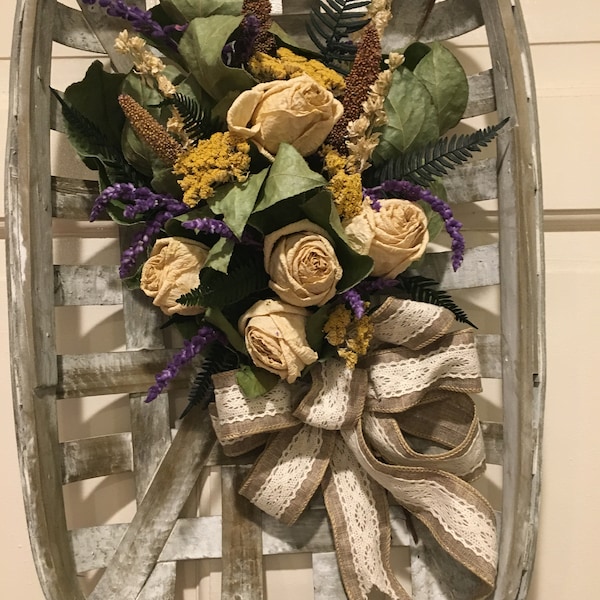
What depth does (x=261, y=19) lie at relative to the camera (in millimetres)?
605

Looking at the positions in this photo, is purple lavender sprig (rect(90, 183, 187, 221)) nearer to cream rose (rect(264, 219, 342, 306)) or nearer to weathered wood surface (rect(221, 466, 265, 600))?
cream rose (rect(264, 219, 342, 306))

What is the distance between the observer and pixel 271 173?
538mm

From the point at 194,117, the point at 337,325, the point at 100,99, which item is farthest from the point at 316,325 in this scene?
the point at 100,99

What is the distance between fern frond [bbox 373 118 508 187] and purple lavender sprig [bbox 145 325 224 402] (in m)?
0.25

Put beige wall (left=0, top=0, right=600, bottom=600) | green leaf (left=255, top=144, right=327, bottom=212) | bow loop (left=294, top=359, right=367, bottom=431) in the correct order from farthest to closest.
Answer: beige wall (left=0, top=0, right=600, bottom=600), bow loop (left=294, top=359, right=367, bottom=431), green leaf (left=255, top=144, right=327, bottom=212)

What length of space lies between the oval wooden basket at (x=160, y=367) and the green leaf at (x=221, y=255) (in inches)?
7.2

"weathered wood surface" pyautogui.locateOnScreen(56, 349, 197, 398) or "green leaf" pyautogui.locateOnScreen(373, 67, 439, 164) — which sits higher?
"green leaf" pyautogui.locateOnScreen(373, 67, 439, 164)

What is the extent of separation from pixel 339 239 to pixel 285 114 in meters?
0.13

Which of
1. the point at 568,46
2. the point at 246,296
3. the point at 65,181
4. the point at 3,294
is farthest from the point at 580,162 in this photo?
the point at 3,294

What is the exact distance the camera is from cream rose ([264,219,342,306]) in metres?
0.53

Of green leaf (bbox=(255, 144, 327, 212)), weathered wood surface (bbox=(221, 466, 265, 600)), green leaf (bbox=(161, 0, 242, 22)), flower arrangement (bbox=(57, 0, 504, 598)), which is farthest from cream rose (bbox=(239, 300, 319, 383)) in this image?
green leaf (bbox=(161, 0, 242, 22))

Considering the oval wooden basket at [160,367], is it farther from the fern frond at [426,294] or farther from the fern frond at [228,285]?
the fern frond at [228,285]

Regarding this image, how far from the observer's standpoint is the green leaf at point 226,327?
23.5 inches

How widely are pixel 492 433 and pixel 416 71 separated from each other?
0.43 metres
